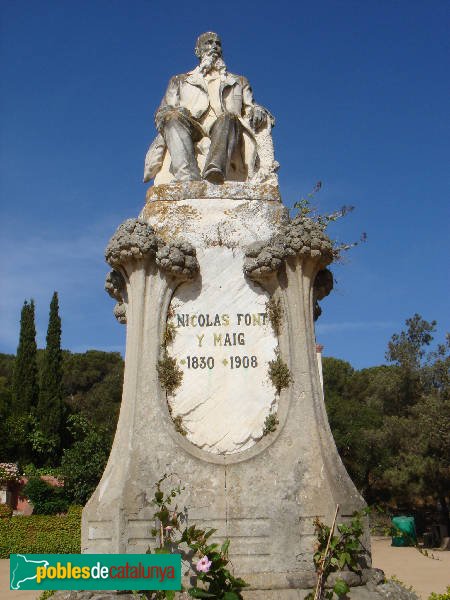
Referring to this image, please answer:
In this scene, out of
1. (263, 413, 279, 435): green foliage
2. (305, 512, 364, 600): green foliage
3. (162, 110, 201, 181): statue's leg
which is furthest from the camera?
(162, 110, 201, 181): statue's leg

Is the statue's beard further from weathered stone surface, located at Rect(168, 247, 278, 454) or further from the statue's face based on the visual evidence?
weathered stone surface, located at Rect(168, 247, 278, 454)

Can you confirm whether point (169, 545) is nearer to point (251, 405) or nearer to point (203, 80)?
point (251, 405)

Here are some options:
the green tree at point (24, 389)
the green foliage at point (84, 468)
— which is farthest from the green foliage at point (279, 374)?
the green tree at point (24, 389)

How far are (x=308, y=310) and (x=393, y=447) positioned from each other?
21825 millimetres

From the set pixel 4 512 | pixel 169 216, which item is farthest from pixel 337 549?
pixel 4 512

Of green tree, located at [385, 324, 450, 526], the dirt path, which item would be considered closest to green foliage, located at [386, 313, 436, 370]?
green tree, located at [385, 324, 450, 526]

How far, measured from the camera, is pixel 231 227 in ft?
20.8

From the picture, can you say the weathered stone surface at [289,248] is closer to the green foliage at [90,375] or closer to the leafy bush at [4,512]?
the leafy bush at [4,512]

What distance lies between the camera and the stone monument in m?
5.32

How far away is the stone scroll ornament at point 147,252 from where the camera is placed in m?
5.93

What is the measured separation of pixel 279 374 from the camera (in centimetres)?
587

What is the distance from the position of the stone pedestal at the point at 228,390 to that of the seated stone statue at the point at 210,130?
538 millimetres

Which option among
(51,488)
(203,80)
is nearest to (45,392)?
(51,488)

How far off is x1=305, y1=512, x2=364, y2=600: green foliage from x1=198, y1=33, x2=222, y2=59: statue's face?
5.37m
